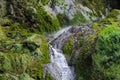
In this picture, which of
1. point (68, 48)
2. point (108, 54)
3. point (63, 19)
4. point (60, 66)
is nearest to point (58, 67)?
point (60, 66)

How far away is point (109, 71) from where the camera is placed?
11125 mm

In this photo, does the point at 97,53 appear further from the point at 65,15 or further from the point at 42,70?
the point at 65,15

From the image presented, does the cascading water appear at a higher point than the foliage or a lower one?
lower

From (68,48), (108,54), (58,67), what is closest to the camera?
(108,54)

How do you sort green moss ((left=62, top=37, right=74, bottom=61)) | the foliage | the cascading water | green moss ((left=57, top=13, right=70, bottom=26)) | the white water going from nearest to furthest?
the foliage
the cascading water
the white water
green moss ((left=62, top=37, right=74, bottom=61))
green moss ((left=57, top=13, right=70, bottom=26))

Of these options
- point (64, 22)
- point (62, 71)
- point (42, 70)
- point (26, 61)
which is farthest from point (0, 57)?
point (64, 22)

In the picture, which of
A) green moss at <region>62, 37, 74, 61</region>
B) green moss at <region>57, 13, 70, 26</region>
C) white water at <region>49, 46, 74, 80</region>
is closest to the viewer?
white water at <region>49, 46, 74, 80</region>

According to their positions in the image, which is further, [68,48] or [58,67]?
[68,48]

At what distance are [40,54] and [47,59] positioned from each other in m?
0.44

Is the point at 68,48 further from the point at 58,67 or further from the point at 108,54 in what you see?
the point at 108,54

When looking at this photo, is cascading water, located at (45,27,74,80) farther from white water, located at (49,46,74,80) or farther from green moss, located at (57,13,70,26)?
green moss, located at (57,13,70,26)

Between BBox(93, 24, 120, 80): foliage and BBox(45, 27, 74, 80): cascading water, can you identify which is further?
BBox(45, 27, 74, 80): cascading water

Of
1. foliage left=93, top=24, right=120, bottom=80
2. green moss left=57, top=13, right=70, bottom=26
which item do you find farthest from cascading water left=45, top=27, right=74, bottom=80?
green moss left=57, top=13, right=70, bottom=26

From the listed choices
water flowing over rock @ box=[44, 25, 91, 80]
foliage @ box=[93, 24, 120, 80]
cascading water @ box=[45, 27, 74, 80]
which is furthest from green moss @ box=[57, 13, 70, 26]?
foliage @ box=[93, 24, 120, 80]
